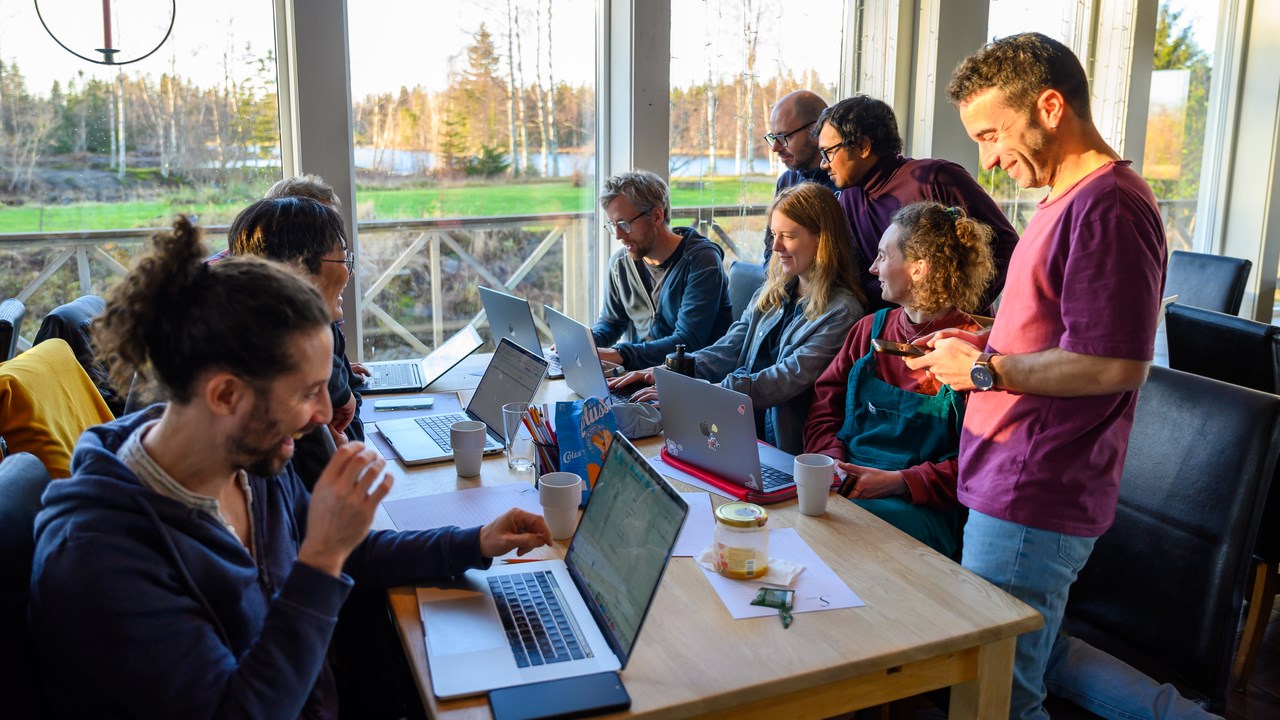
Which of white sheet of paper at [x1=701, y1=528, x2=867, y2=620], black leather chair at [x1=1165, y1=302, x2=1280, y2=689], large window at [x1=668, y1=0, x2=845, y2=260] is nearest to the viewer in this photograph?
white sheet of paper at [x1=701, y1=528, x2=867, y2=620]

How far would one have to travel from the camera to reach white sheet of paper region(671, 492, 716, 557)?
154cm

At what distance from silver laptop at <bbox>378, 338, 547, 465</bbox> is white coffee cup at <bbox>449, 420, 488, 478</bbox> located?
0.42 feet

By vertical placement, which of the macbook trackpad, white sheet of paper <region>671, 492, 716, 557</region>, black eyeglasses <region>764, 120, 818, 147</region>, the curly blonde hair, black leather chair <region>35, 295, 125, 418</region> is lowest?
the macbook trackpad

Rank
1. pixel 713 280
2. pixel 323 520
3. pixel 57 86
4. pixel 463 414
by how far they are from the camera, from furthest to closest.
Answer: pixel 713 280, pixel 57 86, pixel 463 414, pixel 323 520

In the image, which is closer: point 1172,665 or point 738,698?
point 738,698

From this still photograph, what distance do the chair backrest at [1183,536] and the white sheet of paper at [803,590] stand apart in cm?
70

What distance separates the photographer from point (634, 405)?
2.16 meters

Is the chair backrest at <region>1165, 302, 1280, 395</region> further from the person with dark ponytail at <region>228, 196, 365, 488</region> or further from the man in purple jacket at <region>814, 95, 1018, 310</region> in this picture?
the person with dark ponytail at <region>228, 196, 365, 488</region>

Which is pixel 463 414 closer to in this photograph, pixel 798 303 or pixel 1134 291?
pixel 798 303

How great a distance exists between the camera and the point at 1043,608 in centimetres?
157

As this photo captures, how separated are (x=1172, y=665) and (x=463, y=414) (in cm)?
165

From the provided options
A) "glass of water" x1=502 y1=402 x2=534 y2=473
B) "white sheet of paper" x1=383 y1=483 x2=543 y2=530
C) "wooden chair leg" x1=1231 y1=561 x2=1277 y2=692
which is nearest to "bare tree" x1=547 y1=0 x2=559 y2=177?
"glass of water" x1=502 y1=402 x2=534 y2=473

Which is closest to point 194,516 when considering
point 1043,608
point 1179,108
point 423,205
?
point 1043,608

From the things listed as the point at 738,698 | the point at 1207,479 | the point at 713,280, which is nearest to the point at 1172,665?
the point at 1207,479
